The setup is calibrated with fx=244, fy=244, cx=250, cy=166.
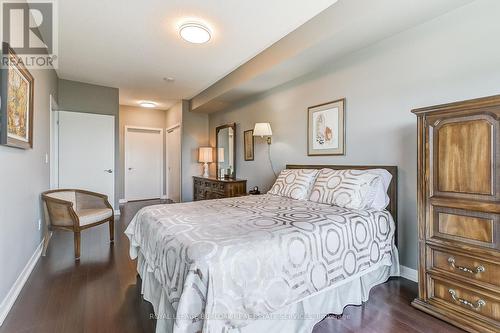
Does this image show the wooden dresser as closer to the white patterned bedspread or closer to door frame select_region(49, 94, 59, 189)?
the white patterned bedspread

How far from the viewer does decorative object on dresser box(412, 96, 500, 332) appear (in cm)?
150

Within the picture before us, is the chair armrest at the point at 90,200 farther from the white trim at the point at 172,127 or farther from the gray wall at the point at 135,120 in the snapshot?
the gray wall at the point at 135,120

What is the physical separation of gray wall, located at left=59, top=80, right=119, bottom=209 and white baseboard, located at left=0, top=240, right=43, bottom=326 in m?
2.48

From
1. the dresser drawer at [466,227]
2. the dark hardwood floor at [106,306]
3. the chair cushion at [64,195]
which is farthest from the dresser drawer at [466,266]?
the chair cushion at [64,195]

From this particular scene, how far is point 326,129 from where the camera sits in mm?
3061

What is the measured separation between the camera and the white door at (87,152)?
4363 mm

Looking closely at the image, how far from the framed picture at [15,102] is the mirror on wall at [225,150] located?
314 centimetres

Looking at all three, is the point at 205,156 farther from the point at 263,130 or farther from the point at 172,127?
the point at 263,130

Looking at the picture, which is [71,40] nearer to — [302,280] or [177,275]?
[177,275]

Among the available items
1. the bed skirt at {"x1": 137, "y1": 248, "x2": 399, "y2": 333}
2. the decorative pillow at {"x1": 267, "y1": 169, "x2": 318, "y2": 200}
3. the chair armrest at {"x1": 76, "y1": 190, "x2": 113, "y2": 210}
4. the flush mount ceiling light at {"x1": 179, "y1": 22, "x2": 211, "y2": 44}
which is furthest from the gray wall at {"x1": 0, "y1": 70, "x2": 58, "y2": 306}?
the decorative pillow at {"x1": 267, "y1": 169, "x2": 318, "y2": 200}

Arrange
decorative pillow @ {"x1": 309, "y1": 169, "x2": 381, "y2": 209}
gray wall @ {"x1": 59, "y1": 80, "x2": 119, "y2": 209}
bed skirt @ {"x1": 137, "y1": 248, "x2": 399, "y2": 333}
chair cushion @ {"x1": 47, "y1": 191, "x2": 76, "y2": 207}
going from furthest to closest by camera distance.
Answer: gray wall @ {"x1": 59, "y1": 80, "x2": 119, "y2": 209}, chair cushion @ {"x1": 47, "y1": 191, "x2": 76, "y2": 207}, decorative pillow @ {"x1": 309, "y1": 169, "x2": 381, "y2": 209}, bed skirt @ {"x1": 137, "y1": 248, "x2": 399, "y2": 333}

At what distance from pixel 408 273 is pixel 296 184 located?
4.42ft

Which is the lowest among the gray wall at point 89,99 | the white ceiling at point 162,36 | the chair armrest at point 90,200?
the chair armrest at point 90,200

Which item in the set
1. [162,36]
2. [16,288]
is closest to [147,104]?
[162,36]
